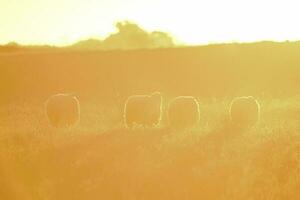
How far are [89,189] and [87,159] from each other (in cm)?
283

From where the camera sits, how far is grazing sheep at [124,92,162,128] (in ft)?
76.8

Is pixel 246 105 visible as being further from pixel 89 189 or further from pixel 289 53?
pixel 289 53

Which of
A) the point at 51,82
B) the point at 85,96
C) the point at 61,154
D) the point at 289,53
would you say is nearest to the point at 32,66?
the point at 51,82

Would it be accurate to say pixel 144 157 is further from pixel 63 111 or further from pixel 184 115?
pixel 63 111

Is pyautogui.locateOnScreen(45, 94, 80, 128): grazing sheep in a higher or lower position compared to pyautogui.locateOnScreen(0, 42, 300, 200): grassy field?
higher

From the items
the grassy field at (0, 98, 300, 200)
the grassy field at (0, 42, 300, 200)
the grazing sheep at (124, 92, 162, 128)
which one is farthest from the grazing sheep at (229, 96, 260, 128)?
the grazing sheep at (124, 92, 162, 128)

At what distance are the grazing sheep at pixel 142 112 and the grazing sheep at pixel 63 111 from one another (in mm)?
2026

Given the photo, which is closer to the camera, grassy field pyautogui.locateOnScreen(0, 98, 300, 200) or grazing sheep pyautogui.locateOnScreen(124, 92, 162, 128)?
grassy field pyautogui.locateOnScreen(0, 98, 300, 200)

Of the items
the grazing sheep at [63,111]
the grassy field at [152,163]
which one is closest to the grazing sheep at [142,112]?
the grassy field at [152,163]

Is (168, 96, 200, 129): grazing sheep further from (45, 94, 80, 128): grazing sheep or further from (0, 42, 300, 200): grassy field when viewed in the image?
(45, 94, 80, 128): grazing sheep

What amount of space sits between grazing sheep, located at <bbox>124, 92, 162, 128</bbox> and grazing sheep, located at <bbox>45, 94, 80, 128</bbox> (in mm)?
2026

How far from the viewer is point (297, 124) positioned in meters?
22.1

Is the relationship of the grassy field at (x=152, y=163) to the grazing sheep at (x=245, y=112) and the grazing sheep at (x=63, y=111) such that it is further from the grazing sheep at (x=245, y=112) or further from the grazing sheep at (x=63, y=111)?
the grazing sheep at (x=63, y=111)

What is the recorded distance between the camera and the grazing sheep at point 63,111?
24094 mm
